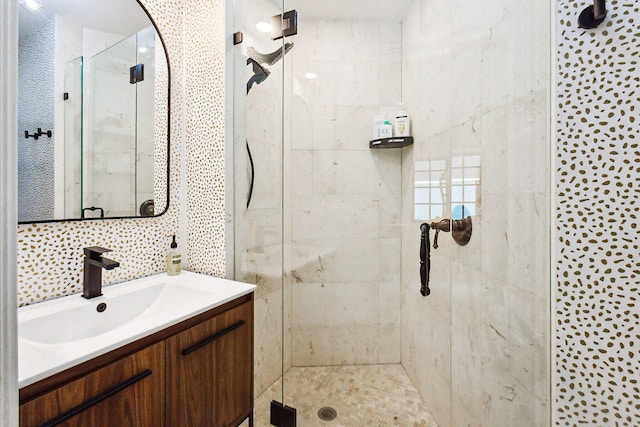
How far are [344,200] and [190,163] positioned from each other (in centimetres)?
85

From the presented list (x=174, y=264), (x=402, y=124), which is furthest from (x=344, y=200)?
(x=174, y=264)

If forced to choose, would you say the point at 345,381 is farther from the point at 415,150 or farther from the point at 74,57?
the point at 74,57

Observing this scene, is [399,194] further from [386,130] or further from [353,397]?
[353,397]

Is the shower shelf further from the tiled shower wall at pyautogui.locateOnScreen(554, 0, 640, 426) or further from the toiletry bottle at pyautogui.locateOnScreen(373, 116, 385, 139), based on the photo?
the tiled shower wall at pyautogui.locateOnScreen(554, 0, 640, 426)

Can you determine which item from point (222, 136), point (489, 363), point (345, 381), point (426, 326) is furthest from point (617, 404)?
point (222, 136)

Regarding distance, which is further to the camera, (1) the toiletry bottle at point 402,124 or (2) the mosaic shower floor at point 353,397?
(1) the toiletry bottle at point 402,124

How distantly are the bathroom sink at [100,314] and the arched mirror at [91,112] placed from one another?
332mm

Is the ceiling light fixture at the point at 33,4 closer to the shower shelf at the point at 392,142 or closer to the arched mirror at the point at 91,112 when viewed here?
the arched mirror at the point at 91,112

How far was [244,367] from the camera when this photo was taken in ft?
3.81

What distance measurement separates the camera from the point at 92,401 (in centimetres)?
69

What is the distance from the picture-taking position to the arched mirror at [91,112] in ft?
3.12

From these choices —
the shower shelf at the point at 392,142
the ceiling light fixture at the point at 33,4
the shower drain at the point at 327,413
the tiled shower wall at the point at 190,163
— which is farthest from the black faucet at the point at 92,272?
the shower shelf at the point at 392,142

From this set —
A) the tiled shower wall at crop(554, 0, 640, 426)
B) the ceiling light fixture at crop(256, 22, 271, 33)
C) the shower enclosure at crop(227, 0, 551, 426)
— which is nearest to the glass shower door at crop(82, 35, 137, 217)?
the shower enclosure at crop(227, 0, 551, 426)

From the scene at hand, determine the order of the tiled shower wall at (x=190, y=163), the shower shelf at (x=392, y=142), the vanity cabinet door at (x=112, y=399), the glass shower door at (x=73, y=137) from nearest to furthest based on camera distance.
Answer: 1. the vanity cabinet door at (x=112, y=399)
2. the glass shower door at (x=73, y=137)
3. the tiled shower wall at (x=190, y=163)
4. the shower shelf at (x=392, y=142)
